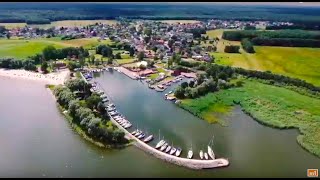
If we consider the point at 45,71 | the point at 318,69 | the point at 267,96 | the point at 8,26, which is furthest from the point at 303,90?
the point at 8,26

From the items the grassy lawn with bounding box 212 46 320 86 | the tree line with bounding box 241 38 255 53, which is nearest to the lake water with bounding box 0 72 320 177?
the grassy lawn with bounding box 212 46 320 86

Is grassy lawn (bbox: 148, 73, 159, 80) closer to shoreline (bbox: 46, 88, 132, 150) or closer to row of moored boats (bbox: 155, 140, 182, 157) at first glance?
shoreline (bbox: 46, 88, 132, 150)

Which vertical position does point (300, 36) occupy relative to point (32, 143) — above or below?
above

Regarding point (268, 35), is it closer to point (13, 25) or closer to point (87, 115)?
point (87, 115)

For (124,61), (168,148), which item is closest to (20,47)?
(124,61)

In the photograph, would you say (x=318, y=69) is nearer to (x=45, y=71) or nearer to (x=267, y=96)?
(x=267, y=96)
